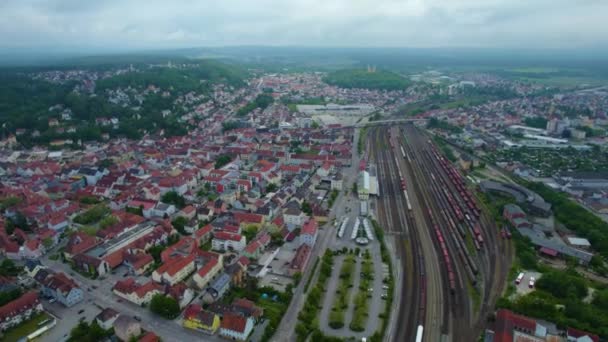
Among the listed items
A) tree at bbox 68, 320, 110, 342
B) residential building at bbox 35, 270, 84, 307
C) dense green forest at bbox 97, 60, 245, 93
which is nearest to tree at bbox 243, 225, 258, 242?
residential building at bbox 35, 270, 84, 307

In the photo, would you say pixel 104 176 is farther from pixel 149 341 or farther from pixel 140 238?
pixel 149 341

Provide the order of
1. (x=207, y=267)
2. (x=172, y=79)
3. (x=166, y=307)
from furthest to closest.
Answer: (x=172, y=79)
(x=207, y=267)
(x=166, y=307)

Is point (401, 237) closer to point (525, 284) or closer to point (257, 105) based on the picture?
point (525, 284)

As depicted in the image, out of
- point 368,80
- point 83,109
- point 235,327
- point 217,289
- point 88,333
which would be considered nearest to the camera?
point 88,333

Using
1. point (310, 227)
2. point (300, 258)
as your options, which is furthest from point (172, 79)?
point (300, 258)

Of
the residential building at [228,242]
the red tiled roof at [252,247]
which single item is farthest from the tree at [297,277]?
the residential building at [228,242]

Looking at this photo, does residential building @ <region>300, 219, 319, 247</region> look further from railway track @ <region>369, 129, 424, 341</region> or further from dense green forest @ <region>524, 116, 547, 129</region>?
dense green forest @ <region>524, 116, 547, 129</region>

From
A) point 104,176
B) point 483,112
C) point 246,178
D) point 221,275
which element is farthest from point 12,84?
point 483,112
